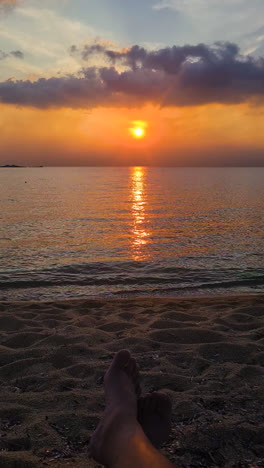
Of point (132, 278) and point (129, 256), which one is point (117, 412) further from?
point (129, 256)

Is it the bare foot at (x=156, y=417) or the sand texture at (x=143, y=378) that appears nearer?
the bare foot at (x=156, y=417)

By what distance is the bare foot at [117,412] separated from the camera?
7.90 ft

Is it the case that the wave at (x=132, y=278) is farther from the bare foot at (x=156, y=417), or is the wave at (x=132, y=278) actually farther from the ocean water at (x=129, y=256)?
the bare foot at (x=156, y=417)

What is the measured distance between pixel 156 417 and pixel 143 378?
1192mm

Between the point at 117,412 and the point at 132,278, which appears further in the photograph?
the point at 132,278

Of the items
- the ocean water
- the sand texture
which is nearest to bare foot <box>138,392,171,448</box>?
the sand texture

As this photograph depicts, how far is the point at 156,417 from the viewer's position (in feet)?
9.13

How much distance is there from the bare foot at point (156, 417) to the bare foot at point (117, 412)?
0.28 ft

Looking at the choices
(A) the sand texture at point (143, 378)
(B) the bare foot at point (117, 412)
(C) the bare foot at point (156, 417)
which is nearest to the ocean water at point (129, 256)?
(A) the sand texture at point (143, 378)

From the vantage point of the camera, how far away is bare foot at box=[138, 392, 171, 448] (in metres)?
2.69

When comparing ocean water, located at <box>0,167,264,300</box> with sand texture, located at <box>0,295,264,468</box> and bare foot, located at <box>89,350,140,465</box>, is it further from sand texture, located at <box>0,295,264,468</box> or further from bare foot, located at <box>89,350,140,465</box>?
bare foot, located at <box>89,350,140,465</box>

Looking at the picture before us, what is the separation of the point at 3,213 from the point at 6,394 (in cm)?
2491

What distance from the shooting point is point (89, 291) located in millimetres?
9719

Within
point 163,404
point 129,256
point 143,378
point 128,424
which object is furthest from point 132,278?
point 128,424
